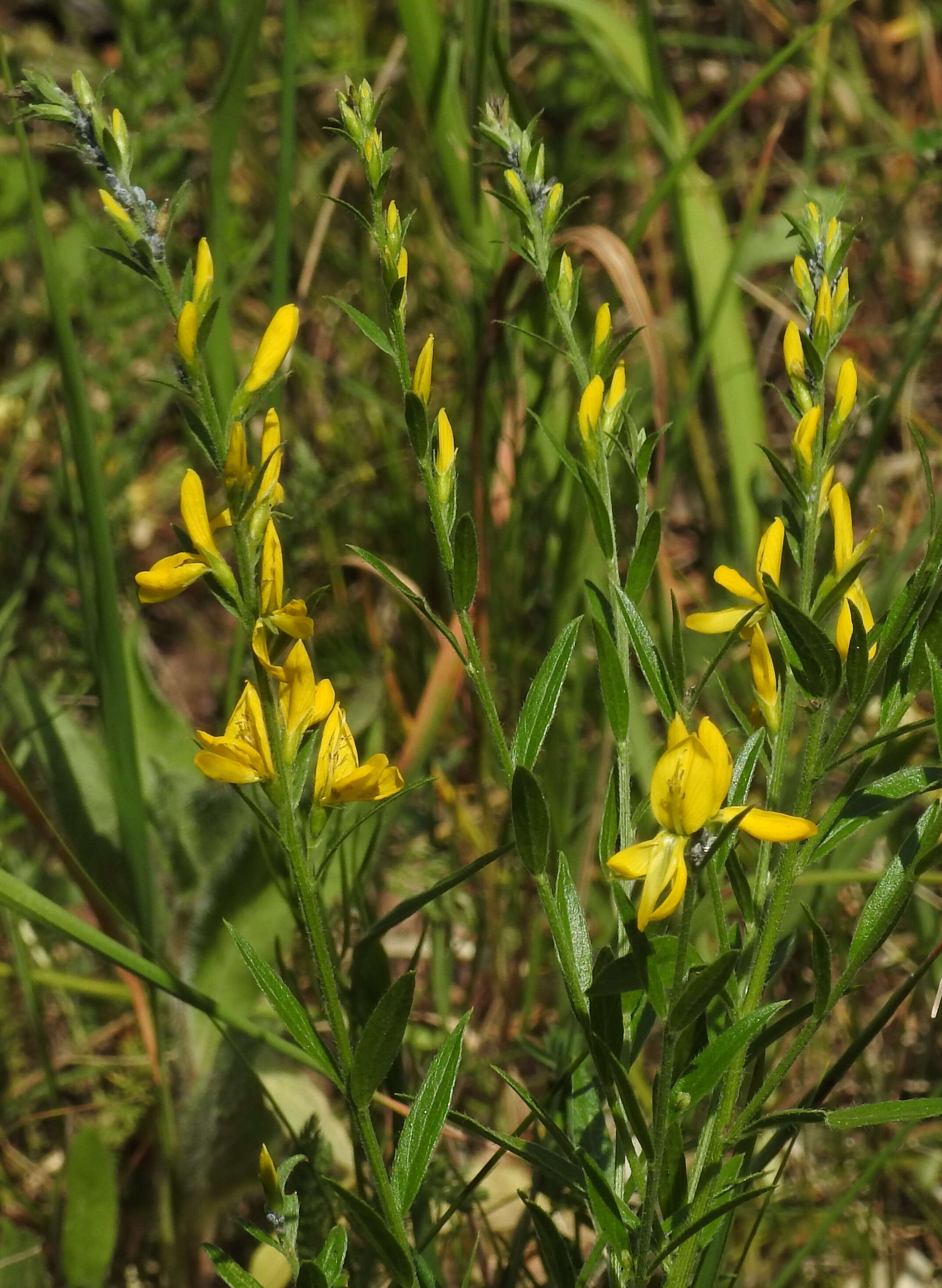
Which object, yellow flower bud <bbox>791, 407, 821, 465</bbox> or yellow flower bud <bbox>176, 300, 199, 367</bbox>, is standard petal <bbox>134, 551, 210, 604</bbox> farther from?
yellow flower bud <bbox>791, 407, 821, 465</bbox>

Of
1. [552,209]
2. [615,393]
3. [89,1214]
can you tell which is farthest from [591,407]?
[89,1214]

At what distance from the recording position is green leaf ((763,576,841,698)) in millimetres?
673

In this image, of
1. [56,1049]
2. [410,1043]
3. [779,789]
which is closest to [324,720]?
[779,789]

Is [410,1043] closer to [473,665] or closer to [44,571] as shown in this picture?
[473,665]

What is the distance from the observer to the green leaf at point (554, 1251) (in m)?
0.82

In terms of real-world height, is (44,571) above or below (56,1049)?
above

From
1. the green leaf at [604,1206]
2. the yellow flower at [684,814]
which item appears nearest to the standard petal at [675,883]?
the yellow flower at [684,814]

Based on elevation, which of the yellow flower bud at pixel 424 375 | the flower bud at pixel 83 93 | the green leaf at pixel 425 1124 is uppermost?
the flower bud at pixel 83 93

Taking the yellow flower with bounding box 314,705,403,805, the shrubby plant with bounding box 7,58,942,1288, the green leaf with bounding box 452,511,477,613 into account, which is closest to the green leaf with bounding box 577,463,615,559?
the shrubby plant with bounding box 7,58,942,1288

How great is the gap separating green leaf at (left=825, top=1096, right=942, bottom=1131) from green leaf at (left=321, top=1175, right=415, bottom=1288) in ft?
0.84

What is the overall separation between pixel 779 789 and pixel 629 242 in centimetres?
90

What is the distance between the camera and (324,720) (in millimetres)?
773

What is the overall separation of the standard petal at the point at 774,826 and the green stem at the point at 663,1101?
0.05 meters

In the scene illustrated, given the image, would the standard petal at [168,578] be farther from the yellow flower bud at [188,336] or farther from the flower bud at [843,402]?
the flower bud at [843,402]
